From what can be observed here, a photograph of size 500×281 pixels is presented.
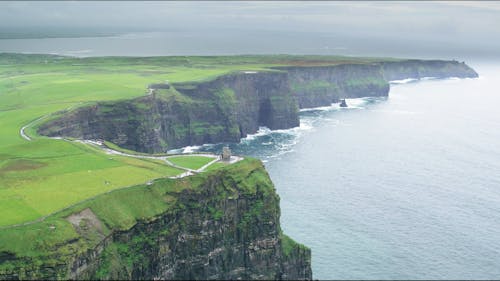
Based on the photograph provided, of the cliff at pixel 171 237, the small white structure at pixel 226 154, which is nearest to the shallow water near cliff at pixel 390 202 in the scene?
the cliff at pixel 171 237

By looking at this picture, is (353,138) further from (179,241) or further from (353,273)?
(179,241)

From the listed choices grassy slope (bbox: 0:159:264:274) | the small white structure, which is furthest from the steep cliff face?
grassy slope (bbox: 0:159:264:274)

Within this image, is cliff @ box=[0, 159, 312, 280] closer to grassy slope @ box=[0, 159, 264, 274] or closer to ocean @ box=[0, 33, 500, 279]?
grassy slope @ box=[0, 159, 264, 274]

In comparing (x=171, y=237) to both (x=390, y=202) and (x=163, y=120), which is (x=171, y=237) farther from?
(x=163, y=120)

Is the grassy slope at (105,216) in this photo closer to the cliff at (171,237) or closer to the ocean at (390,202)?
the cliff at (171,237)

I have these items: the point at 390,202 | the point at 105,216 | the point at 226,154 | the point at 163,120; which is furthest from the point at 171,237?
the point at 163,120

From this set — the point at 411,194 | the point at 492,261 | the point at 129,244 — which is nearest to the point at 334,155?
the point at 411,194

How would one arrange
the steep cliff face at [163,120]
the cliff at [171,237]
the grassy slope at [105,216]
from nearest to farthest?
the grassy slope at [105,216], the cliff at [171,237], the steep cliff face at [163,120]
